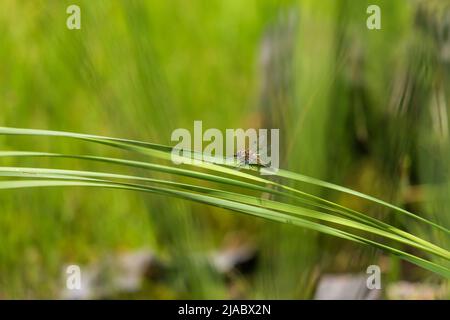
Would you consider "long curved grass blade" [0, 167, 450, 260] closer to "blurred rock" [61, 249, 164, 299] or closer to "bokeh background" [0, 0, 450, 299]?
"bokeh background" [0, 0, 450, 299]

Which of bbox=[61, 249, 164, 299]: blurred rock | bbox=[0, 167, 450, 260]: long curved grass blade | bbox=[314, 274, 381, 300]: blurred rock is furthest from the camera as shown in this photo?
bbox=[61, 249, 164, 299]: blurred rock

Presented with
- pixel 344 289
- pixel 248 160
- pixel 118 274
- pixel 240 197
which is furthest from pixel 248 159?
pixel 118 274

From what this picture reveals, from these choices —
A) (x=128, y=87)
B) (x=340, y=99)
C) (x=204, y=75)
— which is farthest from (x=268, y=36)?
(x=128, y=87)

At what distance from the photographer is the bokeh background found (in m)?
0.74

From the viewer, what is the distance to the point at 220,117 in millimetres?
1147

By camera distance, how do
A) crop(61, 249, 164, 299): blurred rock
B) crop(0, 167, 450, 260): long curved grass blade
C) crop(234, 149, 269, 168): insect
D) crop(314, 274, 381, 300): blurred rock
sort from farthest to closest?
crop(61, 249, 164, 299): blurred rock, crop(314, 274, 381, 300): blurred rock, crop(234, 149, 269, 168): insect, crop(0, 167, 450, 260): long curved grass blade

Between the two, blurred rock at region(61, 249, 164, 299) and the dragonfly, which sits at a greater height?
the dragonfly

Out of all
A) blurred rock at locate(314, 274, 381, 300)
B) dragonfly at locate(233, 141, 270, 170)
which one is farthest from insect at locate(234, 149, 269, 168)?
blurred rock at locate(314, 274, 381, 300)

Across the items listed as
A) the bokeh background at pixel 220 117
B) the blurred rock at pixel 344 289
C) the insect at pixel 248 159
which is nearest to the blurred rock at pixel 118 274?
the bokeh background at pixel 220 117

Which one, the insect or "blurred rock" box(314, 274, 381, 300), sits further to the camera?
"blurred rock" box(314, 274, 381, 300)

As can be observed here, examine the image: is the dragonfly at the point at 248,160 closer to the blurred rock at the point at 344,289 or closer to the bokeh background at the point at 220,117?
the bokeh background at the point at 220,117

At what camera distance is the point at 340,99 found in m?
0.83

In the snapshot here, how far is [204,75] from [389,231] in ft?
1.97

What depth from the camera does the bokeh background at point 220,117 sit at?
0.74 meters
